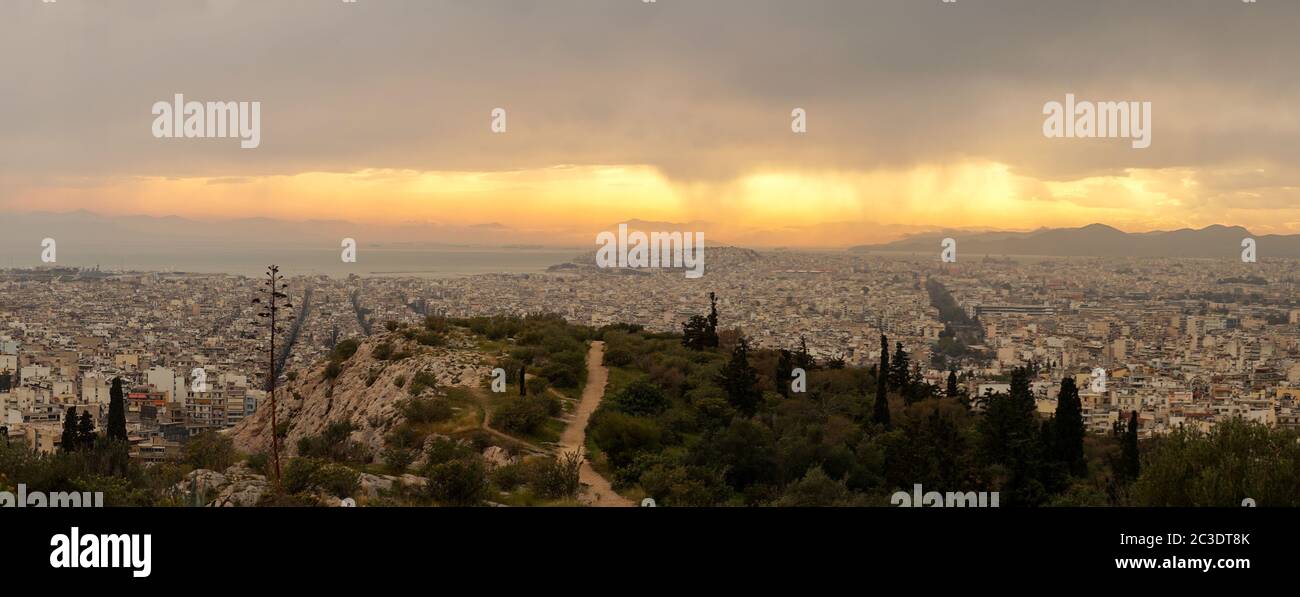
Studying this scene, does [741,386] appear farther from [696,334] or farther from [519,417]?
[696,334]

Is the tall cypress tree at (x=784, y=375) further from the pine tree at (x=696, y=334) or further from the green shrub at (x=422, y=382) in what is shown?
the green shrub at (x=422, y=382)

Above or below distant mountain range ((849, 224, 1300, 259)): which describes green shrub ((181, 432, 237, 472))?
below

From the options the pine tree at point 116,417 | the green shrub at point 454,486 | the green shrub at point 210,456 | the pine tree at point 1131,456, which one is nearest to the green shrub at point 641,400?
the green shrub at point 454,486

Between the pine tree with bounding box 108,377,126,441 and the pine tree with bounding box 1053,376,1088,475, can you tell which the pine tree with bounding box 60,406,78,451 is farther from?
the pine tree with bounding box 1053,376,1088,475

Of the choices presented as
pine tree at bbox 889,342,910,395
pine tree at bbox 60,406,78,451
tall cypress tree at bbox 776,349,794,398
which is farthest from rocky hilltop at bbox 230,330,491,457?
pine tree at bbox 889,342,910,395
